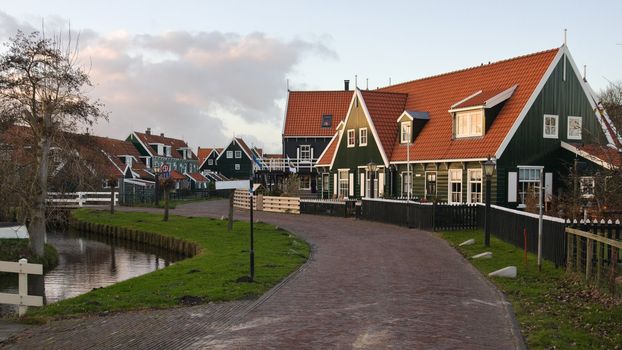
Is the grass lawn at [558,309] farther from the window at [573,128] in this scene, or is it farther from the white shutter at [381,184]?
the white shutter at [381,184]

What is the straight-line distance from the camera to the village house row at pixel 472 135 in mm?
29188

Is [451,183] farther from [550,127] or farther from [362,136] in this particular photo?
[362,136]

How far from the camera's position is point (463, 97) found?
113 ft

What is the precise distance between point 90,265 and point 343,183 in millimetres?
21277

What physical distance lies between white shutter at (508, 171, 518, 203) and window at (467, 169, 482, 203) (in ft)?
4.54

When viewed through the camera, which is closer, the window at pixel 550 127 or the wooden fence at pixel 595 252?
the wooden fence at pixel 595 252

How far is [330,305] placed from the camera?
36.1 feet

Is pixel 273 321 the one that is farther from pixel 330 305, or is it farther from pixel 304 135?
pixel 304 135

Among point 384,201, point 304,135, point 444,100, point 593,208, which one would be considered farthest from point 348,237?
point 304,135

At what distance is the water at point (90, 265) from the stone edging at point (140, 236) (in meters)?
0.35

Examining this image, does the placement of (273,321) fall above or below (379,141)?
below

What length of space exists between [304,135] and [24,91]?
3696 cm

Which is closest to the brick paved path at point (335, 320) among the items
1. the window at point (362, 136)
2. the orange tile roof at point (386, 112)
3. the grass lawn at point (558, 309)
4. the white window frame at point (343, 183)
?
the grass lawn at point (558, 309)

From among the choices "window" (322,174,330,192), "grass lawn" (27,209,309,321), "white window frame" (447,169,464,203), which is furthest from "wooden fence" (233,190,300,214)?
"grass lawn" (27,209,309,321)
